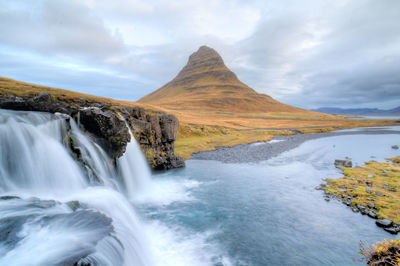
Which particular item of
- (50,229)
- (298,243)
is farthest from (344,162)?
(50,229)

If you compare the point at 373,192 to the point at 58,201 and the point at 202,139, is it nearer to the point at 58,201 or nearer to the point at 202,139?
the point at 58,201

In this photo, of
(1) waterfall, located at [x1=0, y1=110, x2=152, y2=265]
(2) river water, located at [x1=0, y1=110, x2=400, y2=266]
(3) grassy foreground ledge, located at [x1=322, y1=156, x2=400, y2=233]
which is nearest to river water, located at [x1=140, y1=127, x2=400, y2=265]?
(2) river water, located at [x1=0, y1=110, x2=400, y2=266]

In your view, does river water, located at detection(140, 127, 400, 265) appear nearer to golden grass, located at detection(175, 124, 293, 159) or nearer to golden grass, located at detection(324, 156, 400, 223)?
golden grass, located at detection(324, 156, 400, 223)

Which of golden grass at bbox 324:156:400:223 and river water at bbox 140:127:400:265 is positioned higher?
golden grass at bbox 324:156:400:223

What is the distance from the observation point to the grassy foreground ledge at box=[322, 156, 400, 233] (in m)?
13.9

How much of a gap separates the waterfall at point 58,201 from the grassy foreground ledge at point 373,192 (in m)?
15.7

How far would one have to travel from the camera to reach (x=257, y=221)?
14250 mm

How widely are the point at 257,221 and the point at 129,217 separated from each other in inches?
346

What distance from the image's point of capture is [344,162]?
99.2ft

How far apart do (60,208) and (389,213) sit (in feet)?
66.6

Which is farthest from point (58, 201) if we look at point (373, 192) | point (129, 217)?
point (373, 192)

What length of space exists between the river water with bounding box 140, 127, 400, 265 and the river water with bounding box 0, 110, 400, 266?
7cm

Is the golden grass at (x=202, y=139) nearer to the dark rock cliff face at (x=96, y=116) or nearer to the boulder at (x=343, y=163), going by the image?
the dark rock cliff face at (x=96, y=116)

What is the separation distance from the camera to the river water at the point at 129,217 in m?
7.18
